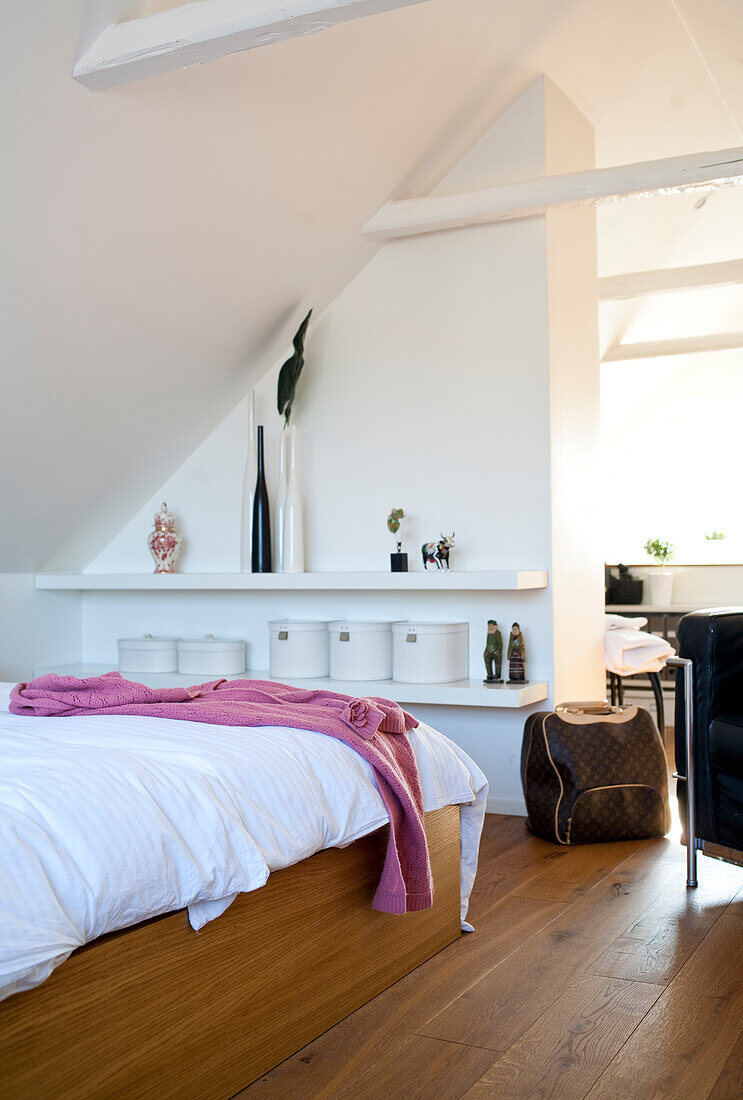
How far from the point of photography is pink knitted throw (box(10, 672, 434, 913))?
6.59 feet

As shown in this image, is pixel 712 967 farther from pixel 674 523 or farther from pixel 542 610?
pixel 674 523

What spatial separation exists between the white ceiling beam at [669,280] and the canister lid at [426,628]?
260 centimetres

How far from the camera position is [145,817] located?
150cm

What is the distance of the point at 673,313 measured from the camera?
6449mm

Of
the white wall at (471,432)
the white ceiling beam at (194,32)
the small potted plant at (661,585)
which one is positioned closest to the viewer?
the white ceiling beam at (194,32)

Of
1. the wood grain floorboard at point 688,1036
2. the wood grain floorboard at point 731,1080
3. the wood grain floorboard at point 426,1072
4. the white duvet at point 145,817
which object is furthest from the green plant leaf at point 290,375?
the wood grain floorboard at point 731,1080

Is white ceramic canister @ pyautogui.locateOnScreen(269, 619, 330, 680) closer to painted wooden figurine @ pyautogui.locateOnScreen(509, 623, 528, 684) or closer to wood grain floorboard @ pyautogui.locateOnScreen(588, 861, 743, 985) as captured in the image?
painted wooden figurine @ pyautogui.locateOnScreen(509, 623, 528, 684)

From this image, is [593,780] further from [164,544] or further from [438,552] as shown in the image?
[164,544]

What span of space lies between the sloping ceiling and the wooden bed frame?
1.93 m

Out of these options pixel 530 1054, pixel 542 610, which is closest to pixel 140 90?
pixel 542 610

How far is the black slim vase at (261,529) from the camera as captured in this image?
4.06 m

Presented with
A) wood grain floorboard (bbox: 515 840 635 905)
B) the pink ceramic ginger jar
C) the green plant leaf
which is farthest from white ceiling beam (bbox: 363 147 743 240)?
wood grain floorboard (bbox: 515 840 635 905)

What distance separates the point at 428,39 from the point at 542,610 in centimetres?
197

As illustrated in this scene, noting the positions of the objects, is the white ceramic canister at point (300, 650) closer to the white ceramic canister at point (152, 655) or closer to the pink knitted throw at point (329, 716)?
the white ceramic canister at point (152, 655)
